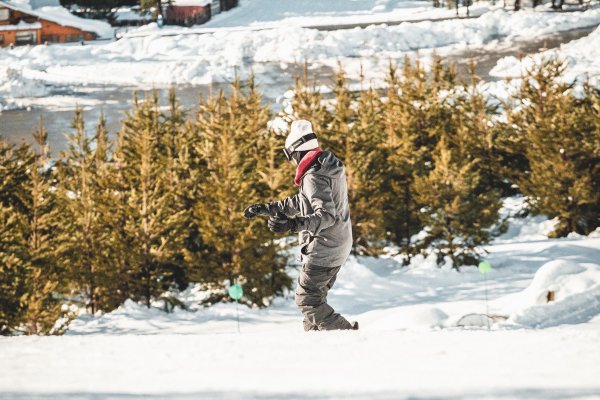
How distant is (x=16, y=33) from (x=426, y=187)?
2132 inches

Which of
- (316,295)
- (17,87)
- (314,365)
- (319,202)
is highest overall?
(319,202)

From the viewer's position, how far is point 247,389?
3.78 m

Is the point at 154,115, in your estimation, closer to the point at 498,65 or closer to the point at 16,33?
the point at 498,65

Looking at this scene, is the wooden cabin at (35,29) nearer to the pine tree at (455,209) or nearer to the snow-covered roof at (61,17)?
the snow-covered roof at (61,17)

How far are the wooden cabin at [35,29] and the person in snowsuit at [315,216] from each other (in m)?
60.3

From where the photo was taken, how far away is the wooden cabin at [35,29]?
199 feet

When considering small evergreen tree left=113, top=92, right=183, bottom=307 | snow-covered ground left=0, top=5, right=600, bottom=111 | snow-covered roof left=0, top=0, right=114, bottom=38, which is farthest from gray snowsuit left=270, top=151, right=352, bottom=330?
snow-covered roof left=0, top=0, right=114, bottom=38

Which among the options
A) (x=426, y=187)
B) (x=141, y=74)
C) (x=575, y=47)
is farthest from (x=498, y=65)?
(x=426, y=187)

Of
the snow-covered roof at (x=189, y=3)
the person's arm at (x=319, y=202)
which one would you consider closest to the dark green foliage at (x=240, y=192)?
the person's arm at (x=319, y=202)

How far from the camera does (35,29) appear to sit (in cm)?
6069

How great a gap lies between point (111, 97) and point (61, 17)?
26831 mm

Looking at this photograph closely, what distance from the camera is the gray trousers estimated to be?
5.57 m

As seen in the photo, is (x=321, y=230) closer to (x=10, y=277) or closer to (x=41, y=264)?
(x=10, y=277)

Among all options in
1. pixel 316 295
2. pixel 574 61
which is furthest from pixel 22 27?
pixel 316 295
